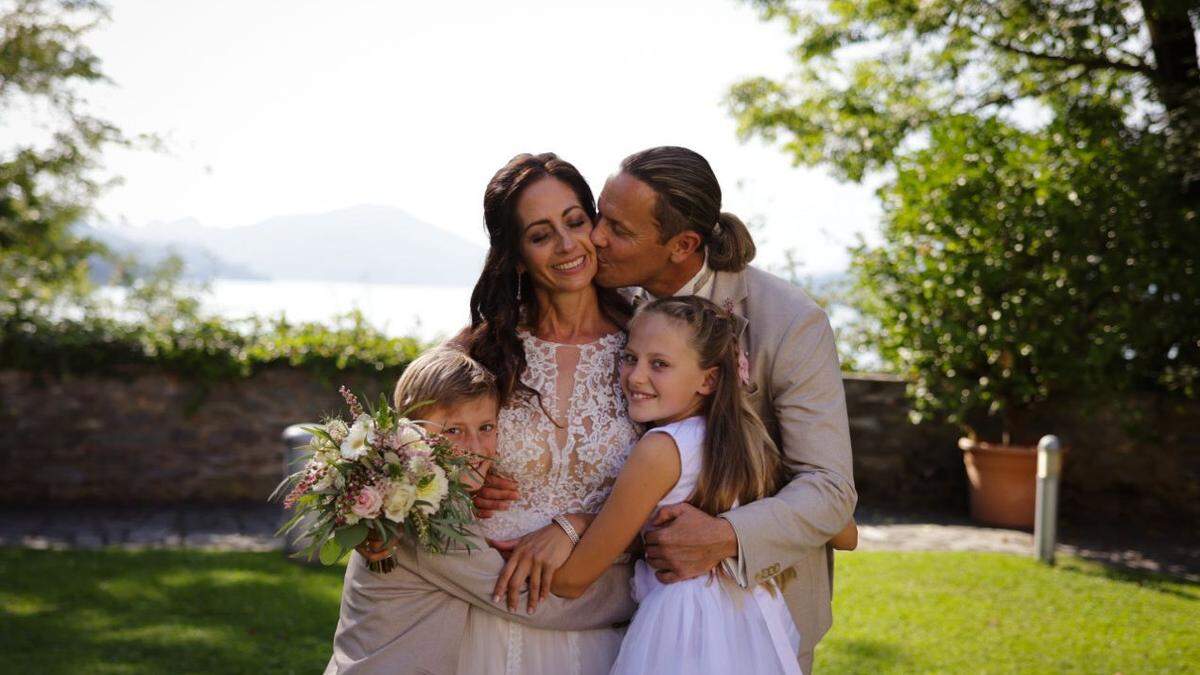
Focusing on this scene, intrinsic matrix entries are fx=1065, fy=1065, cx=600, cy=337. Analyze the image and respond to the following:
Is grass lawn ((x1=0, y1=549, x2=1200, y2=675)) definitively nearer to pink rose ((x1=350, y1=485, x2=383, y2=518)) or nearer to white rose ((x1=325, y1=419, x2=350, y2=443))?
white rose ((x1=325, y1=419, x2=350, y2=443))

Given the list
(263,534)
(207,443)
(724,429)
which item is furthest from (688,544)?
(207,443)

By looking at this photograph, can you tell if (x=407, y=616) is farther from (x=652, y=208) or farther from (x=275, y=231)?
(x=275, y=231)

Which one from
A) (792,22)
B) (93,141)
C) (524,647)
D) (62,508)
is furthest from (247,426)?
(93,141)

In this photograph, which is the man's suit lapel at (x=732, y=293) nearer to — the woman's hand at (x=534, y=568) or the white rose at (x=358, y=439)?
the woman's hand at (x=534, y=568)

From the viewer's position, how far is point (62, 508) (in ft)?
32.6

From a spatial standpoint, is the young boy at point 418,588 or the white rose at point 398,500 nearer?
the white rose at point 398,500

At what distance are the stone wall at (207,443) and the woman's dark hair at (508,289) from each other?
23.1 feet

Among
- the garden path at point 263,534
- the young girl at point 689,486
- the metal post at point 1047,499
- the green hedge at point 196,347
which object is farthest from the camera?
the green hedge at point 196,347

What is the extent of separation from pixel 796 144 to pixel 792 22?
134cm

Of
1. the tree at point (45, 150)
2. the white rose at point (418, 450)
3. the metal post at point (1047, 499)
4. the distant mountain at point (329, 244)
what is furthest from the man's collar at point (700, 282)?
the tree at point (45, 150)

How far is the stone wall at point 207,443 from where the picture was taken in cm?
989

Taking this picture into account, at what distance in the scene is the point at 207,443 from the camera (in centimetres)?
1028

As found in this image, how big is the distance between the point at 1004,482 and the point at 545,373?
757 centimetres

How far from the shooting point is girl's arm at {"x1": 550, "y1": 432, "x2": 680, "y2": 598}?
2844mm
